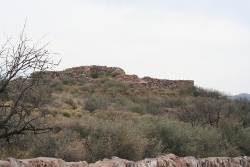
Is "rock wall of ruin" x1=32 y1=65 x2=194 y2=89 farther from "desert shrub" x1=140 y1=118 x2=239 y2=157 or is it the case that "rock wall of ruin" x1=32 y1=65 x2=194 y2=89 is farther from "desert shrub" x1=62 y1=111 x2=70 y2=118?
"desert shrub" x1=140 y1=118 x2=239 y2=157

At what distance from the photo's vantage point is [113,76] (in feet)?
155

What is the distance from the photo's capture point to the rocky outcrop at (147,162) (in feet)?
21.6

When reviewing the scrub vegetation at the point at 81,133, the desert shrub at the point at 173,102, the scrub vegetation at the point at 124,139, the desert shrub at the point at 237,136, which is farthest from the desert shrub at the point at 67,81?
the desert shrub at the point at 237,136

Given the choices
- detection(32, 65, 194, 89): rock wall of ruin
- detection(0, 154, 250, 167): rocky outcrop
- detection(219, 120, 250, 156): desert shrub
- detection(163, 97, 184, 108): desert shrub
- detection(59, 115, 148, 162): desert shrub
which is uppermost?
detection(32, 65, 194, 89): rock wall of ruin

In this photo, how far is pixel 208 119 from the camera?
2011 centimetres

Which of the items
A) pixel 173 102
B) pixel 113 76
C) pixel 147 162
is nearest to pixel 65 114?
pixel 147 162

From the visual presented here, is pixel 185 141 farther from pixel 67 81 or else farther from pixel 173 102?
pixel 67 81

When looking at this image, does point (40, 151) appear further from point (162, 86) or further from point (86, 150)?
point (162, 86)

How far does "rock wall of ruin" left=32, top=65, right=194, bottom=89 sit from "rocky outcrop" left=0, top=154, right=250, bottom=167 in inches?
1224

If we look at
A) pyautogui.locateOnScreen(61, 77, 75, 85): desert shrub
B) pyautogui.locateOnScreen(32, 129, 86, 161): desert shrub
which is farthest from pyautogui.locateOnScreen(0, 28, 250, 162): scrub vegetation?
pyautogui.locateOnScreen(61, 77, 75, 85): desert shrub

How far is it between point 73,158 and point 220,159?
467cm

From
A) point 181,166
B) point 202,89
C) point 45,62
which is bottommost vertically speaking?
point 181,166

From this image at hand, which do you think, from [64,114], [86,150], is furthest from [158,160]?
[64,114]

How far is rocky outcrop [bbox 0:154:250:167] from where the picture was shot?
6598mm
